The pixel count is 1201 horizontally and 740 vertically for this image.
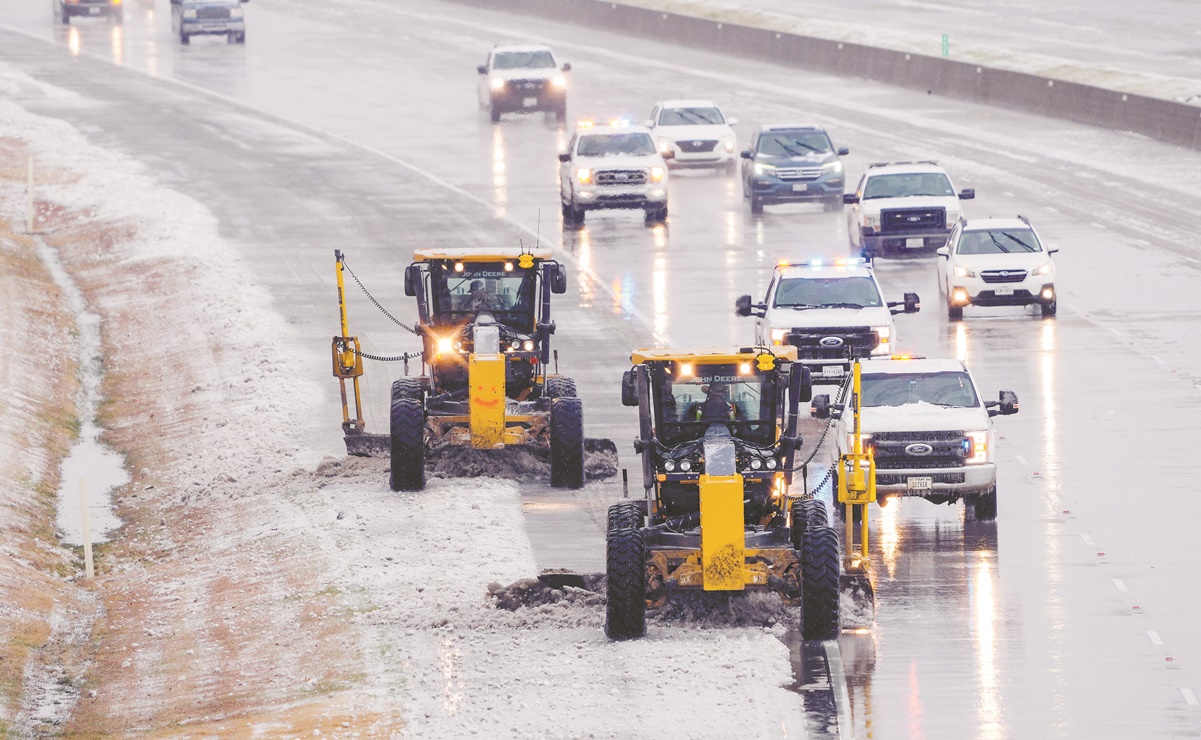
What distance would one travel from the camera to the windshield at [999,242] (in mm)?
37031

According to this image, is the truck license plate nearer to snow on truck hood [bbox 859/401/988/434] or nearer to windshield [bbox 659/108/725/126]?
snow on truck hood [bbox 859/401/988/434]

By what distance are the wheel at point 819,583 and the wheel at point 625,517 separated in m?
1.42

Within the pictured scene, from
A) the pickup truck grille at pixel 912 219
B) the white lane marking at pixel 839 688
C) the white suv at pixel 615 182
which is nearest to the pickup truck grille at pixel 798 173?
Answer: the white suv at pixel 615 182

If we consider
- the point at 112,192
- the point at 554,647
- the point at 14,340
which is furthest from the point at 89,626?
the point at 112,192

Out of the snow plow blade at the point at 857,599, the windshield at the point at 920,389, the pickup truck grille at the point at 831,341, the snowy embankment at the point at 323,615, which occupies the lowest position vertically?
the snowy embankment at the point at 323,615

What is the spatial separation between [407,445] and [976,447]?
599cm

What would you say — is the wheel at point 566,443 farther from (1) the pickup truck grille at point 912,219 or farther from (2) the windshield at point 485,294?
(1) the pickup truck grille at point 912,219

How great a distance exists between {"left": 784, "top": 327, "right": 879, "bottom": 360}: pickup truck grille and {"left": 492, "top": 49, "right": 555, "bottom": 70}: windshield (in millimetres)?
34087

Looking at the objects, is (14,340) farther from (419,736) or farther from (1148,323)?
(419,736)

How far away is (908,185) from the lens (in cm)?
4331

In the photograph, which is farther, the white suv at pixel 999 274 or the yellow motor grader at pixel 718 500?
the white suv at pixel 999 274

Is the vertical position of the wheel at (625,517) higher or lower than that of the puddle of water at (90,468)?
higher

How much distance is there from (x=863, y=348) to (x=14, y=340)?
14539mm

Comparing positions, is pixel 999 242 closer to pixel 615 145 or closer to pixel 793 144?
pixel 793 144
